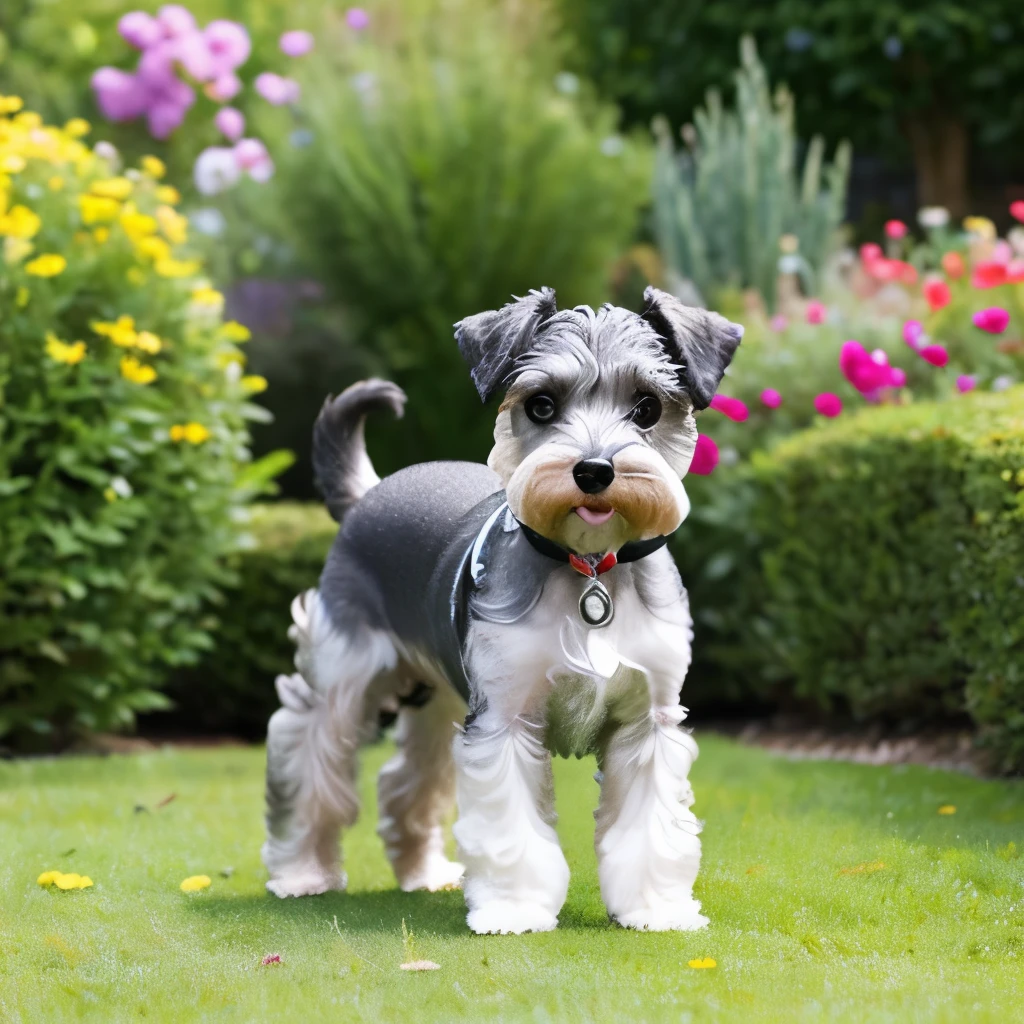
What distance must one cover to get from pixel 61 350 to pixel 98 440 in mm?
528

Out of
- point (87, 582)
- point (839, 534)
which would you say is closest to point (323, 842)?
point (87, 582)

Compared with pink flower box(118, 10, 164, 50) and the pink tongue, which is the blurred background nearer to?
pink flower box(118, 10, 164, 50)

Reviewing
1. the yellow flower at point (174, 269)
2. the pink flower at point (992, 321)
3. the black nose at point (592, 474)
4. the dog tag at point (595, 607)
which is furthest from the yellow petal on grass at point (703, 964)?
the yellow flower at point (174, 269)

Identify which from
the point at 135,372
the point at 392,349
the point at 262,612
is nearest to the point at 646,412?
the point at 135,372

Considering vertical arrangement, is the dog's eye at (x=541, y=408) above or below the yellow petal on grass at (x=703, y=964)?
above

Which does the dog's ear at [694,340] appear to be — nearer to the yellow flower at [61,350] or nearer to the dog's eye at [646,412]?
the dog's eye at [646,412]

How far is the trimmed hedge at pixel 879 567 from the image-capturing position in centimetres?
711

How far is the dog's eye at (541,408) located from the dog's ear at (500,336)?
0.12 m

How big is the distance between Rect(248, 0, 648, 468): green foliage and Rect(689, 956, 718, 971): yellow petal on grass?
8.37 m

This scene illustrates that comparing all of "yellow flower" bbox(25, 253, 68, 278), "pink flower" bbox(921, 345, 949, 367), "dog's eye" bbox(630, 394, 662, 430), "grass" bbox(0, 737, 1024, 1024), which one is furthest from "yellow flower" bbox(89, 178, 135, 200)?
"dog's eye" bbox(630, 394, 662, 430)

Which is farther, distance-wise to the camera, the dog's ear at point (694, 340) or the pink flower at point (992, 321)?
the pink flower at point (992, 321)

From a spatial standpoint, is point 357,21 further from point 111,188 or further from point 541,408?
point 541,408

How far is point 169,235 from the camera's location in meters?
9.34

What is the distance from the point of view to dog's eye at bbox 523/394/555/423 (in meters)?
4.41
